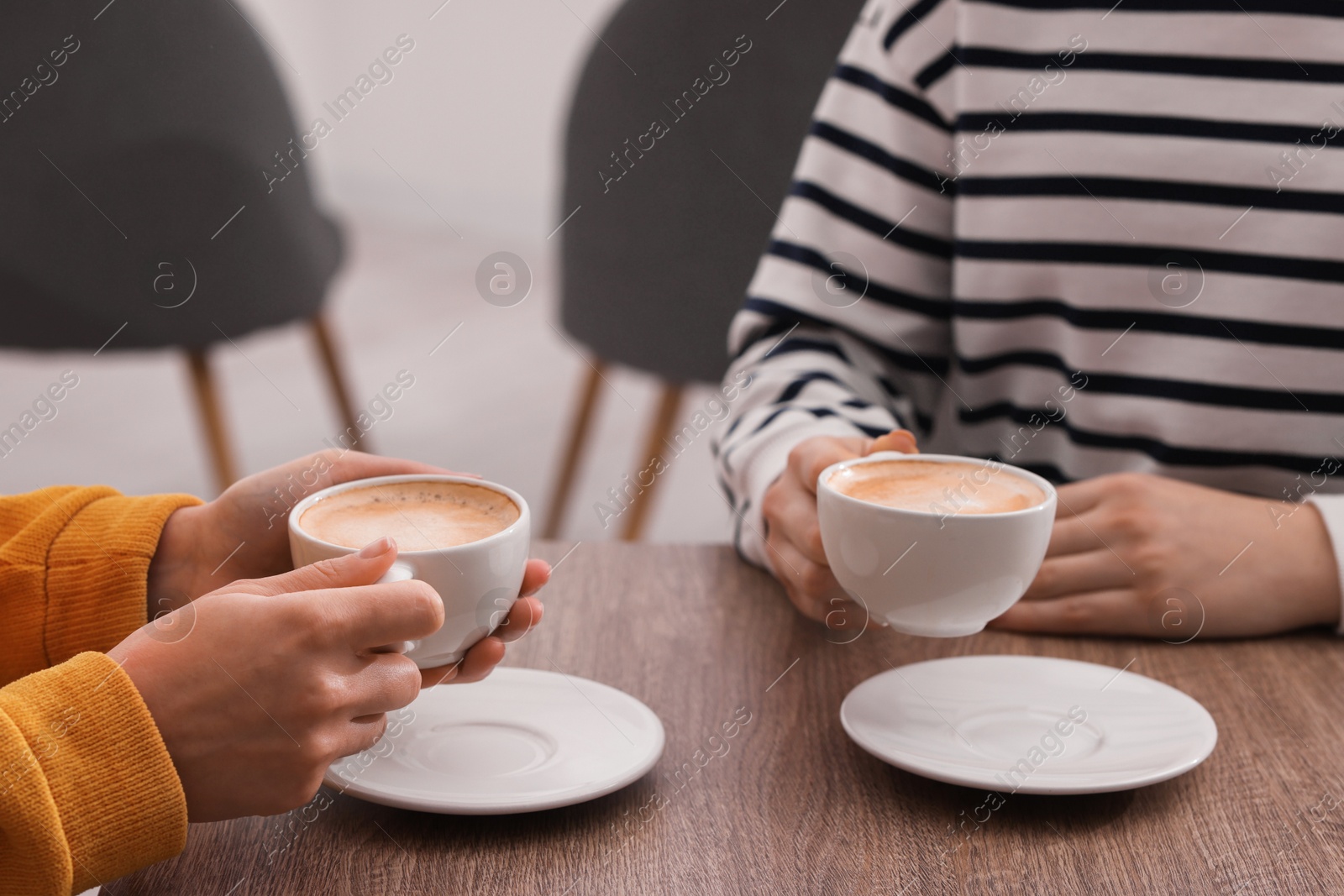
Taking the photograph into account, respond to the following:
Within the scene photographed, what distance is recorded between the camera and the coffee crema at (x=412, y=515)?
523 millimetres

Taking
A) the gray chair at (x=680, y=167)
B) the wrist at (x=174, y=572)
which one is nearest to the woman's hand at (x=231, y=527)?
the wrist at (x=174, y=572)

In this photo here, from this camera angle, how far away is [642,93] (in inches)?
55.6

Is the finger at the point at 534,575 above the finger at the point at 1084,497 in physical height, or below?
above

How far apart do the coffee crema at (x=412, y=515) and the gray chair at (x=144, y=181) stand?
1.04 meters

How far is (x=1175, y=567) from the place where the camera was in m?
0.71

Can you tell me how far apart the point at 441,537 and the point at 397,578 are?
52 millimetres

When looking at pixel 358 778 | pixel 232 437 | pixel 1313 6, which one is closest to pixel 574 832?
pixel 358 778

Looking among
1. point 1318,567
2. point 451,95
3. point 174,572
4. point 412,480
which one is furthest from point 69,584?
point 451,95

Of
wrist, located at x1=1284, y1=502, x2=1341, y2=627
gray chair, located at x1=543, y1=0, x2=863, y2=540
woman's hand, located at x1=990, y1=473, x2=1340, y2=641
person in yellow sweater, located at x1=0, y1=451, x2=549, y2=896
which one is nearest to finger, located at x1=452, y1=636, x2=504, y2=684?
person in yellow sweater, located at x1=0, y1=451, x2=549, y2=896

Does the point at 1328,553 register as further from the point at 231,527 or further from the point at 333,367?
the point at 333,367

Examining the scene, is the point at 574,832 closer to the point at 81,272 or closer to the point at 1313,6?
the point at 1313,6

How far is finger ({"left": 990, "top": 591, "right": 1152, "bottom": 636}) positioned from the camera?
690mm

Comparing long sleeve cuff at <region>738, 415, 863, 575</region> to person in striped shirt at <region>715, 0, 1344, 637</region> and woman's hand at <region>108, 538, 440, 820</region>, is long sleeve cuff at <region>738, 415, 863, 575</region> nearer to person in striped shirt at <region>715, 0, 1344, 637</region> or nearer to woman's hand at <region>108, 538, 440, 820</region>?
person in striped shirt at <region>715, 0, 1344, 637</region>

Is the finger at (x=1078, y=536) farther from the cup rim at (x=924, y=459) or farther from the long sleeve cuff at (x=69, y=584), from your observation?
the long sleeve cuff at (x=69, y=584)
